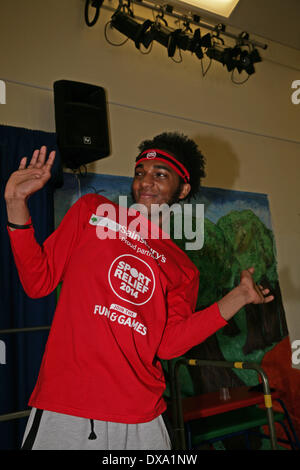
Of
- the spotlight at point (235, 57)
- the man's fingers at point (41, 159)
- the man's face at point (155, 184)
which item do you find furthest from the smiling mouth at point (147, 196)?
the spotlight at point (235, 57)

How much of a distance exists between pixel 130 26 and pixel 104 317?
2810 mm

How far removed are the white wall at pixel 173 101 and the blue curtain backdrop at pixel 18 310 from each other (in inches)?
10.9

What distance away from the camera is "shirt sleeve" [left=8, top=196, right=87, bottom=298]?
121 centimetres

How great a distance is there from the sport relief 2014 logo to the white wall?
5.74ft

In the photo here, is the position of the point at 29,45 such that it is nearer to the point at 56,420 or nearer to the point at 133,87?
the point at 133,87

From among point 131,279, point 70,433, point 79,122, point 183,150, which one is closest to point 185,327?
point 131,279

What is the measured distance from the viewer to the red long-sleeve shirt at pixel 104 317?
119cm

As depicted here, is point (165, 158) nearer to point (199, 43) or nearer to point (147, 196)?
point (147, 196)

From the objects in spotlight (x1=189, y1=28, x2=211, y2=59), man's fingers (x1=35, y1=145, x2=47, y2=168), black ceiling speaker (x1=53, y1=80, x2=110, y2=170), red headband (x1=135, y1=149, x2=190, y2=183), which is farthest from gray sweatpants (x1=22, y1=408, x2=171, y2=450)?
spotlight (x1=189, y1=28, x2=211, y2=59)

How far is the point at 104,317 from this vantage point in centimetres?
127

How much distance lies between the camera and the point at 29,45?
2971mm

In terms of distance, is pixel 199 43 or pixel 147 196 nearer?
pixel 147 196

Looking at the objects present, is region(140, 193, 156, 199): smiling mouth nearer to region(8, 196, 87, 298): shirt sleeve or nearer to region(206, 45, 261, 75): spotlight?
region(8, 196, 87, 298): shirt sleeve
